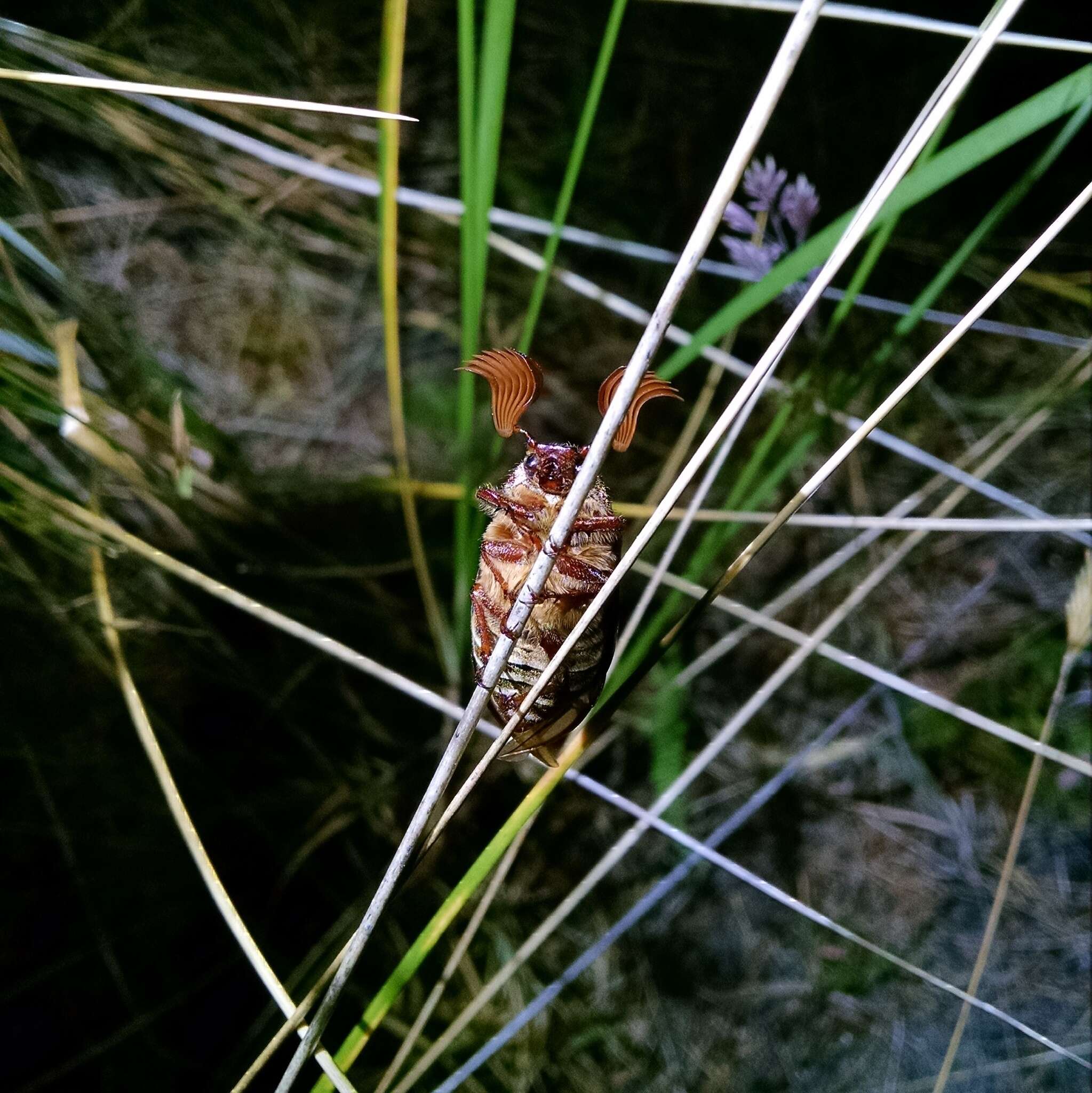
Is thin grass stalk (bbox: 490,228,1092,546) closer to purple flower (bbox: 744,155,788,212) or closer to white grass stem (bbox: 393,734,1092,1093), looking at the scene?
purple flower (bbox: 744,155,788,212)

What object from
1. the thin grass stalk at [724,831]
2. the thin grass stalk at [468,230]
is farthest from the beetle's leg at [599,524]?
the thin grass stalk at [724,831]

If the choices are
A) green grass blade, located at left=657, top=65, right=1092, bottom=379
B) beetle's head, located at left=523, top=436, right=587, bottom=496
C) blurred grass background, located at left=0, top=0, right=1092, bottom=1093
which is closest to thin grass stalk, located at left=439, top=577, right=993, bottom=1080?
blurred grass background, located at left=0, top=0, right=1092, bottom=1093

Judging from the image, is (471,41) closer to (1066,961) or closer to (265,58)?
(265,58)

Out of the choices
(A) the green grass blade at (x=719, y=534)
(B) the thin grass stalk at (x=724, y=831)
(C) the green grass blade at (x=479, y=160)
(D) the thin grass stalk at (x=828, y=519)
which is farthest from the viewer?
(B) the thin grass stalk at (x=724, y=831)

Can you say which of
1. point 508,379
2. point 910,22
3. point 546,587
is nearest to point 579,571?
point 546,587

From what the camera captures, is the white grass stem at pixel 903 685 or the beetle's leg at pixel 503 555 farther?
the white grass stem at pixel 903 685

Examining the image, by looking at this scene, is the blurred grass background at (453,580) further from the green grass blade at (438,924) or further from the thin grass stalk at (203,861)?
the green grass blade at (438,924)
